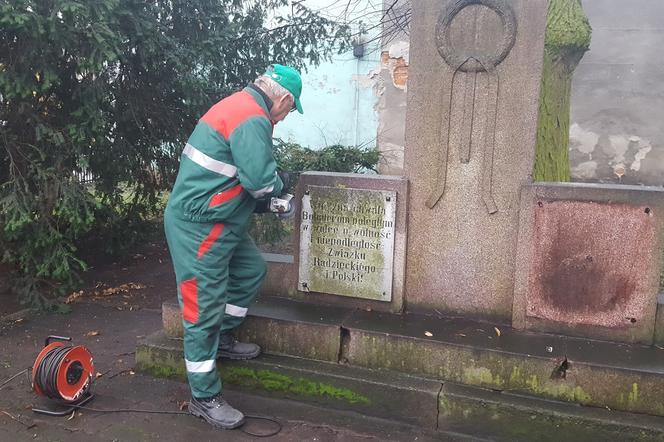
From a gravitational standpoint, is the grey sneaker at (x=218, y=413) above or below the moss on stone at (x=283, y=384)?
below

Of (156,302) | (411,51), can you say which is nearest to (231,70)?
(156,302)

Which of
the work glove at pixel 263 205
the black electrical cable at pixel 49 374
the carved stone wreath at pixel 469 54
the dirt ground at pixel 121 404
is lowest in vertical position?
the dirt ground at pixel 121 404

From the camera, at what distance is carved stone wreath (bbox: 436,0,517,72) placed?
12.7 feet

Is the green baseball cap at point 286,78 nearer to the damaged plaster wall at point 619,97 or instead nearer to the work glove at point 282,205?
the work glove at point 282,205

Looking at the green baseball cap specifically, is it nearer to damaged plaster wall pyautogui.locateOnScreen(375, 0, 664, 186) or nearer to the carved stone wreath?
the carved stone wreath

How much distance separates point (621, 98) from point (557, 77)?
5957mm

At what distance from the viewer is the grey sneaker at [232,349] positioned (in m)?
4.07

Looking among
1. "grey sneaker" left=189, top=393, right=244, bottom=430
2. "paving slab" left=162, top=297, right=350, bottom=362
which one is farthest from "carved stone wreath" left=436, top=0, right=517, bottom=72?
"grey sneaker" left=189, top=393, right=244, bottom=430

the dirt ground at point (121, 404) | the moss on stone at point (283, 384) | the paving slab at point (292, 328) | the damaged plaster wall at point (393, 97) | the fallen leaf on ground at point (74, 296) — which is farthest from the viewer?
the damaged plaster wall at point (393, 97)

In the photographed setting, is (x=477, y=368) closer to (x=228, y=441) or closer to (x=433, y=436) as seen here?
(x=433, y=436)

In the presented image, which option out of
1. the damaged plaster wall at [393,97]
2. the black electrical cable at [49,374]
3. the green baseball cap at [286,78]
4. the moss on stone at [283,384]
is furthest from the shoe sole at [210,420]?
the damaged plaster wall at [393,97]

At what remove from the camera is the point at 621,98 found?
1188cm

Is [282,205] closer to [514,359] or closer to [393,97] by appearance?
[514,359]

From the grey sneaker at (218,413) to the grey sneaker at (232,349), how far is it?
413mm
